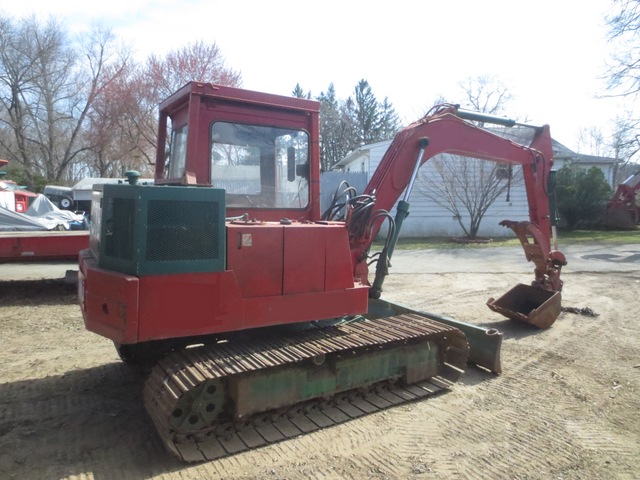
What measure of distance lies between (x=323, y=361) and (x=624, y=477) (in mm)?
2231

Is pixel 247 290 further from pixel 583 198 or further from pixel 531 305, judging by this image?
pixel 583 198

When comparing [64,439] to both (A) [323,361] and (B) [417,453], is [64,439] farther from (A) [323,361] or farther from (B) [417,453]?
(B) [417,453]

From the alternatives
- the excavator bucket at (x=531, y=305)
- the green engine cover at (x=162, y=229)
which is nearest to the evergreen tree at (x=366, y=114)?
the excavator bucket at (x=531, y=305)

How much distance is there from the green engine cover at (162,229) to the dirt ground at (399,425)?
53.2 inches

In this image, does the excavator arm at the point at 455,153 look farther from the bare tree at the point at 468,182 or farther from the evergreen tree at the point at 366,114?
the evergreen tree at the point at 366,114

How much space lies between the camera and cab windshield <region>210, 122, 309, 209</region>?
15.0 ft

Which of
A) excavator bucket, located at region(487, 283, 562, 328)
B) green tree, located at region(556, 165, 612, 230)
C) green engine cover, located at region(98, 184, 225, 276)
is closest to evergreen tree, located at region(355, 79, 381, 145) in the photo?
green tree, located at region(556, 165, 612, 230)

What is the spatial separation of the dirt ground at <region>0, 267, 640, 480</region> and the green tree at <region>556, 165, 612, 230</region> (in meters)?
19.2

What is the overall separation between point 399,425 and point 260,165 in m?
2.49

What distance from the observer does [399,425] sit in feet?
14.2

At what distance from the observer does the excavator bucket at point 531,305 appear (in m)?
7.28

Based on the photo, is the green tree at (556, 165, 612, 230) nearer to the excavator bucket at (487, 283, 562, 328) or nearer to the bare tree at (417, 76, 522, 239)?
the bare tree at (417, 76, 522, 239)

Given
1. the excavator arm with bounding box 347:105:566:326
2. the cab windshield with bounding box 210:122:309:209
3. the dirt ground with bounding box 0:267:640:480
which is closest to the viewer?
the dirt ground with bounding box 0:267:640:480

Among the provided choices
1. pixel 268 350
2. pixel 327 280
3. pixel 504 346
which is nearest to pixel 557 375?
pixel 504 346
